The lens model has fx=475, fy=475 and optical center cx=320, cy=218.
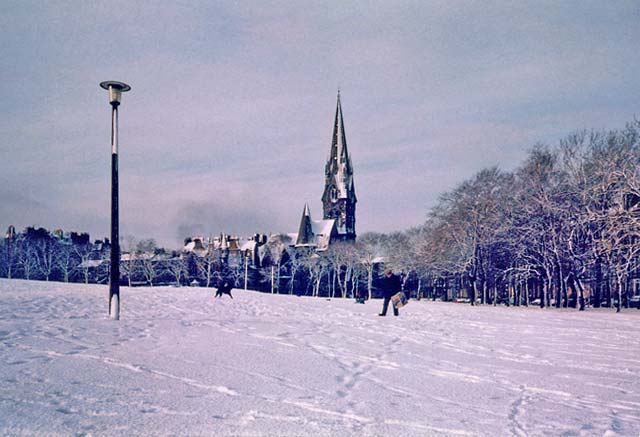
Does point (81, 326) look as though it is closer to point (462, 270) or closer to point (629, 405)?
point (629, 405)

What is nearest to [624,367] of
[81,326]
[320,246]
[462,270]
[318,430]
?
[318,430]

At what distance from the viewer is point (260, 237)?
363ft

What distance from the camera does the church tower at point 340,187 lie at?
397 ft

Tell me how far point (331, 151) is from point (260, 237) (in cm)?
3104

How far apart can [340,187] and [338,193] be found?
5.29ft

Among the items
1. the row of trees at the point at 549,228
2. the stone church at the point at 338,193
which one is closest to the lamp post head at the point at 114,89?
the row of trees at the point at 549,228

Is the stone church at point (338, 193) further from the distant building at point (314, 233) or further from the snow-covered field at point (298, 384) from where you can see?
the snow-covered field at point (298, 384)

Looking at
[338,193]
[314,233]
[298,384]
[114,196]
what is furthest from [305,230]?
[298,384]

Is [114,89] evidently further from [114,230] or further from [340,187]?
[340,187]

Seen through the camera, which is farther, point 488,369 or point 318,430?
point 488,369

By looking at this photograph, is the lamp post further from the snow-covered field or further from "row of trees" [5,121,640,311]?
"row of trees" [5,121,640,311]

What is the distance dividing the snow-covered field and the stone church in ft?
348

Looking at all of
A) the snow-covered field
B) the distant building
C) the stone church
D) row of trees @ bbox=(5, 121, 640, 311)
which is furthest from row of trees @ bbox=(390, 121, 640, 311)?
the stone church

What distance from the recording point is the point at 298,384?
20.6 ft
